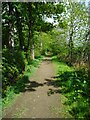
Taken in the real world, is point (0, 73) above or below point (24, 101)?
above

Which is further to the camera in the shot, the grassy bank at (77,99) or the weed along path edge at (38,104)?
the weed along path edge at (38,104)

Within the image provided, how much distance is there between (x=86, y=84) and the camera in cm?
1611

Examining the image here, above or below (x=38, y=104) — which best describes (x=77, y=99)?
above

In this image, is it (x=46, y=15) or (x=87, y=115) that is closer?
(x=87, y=115)

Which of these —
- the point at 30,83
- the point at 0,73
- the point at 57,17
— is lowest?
the point at 30,83

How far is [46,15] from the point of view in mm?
32469

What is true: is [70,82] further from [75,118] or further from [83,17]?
[83,17]

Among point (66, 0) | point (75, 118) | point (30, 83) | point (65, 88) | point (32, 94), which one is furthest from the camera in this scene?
point (66, 0)

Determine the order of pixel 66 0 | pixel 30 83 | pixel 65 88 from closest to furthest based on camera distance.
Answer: pixel 65 88
pixel 30 83
pixel 66 0

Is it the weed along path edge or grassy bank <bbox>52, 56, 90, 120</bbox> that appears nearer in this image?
grassy bank <bbox>52, 56, 90, 120</bbox>

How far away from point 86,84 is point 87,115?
576 cm

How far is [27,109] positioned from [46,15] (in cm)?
2165

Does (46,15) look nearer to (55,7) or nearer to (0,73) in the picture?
(55,7)

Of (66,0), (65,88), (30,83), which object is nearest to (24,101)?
(65,88)
